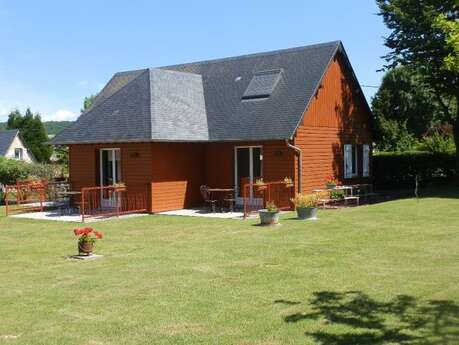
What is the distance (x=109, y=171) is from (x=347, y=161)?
9830 mm

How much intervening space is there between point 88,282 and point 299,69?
15003 mm

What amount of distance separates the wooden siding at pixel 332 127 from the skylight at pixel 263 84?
1.77m

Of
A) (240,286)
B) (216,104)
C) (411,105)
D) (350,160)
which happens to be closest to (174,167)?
(216,104)

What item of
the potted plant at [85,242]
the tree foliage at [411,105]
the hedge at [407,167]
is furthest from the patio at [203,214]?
the tree foliage at [411,105]

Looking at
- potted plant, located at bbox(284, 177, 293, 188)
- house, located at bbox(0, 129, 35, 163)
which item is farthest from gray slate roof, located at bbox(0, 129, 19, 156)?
potted plant, located at bbox(284, 177, 293, 188)

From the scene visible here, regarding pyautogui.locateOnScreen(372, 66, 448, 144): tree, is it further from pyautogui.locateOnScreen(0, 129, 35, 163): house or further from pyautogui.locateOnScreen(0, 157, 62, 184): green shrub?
pyautogui.locateOnScreen(0, 129, 35, 163): house

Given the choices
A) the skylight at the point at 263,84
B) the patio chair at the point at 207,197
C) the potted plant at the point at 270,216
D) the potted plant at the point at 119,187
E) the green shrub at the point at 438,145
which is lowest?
the potted plant at the point at 270,216

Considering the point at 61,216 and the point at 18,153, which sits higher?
the point at 18,153

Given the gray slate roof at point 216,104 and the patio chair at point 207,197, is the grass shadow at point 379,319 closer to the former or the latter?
the gray slate roof at point 216,104

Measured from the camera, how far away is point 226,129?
21.4m

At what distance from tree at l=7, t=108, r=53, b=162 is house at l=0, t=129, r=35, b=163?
162 centimetres

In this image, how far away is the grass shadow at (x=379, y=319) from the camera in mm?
6137

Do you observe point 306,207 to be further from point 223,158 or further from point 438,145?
point 438,145

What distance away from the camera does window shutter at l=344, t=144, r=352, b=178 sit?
78.1 feet
